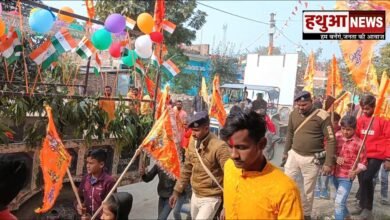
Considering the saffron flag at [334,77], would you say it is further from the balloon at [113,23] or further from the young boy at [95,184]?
the young boy at [95,184]

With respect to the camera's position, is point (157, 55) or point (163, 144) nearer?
point (163, 144)

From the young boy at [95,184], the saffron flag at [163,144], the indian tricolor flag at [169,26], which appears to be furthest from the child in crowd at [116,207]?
the indian tricolor flag at [169,26]

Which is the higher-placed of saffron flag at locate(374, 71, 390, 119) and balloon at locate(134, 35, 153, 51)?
balloon at locate(134, 35, 153, 51)

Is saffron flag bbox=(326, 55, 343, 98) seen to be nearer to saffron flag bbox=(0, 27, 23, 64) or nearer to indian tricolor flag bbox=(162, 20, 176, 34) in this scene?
indian tricolor flag bbox=(162, 20, 176, 34)

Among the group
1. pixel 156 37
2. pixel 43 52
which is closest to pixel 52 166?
pixel 43 52

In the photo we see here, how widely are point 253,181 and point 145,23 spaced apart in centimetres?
419

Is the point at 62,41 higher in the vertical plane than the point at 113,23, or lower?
lower

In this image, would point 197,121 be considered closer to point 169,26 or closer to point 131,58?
point 169,26

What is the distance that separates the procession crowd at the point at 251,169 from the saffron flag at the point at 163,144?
0.18 metres

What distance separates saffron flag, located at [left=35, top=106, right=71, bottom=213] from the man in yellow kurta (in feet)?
5.31

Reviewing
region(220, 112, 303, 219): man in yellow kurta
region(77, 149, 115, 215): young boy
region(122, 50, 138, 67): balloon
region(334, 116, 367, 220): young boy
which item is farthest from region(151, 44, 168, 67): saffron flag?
region(220, 112, 303, 219): man in yellow kurta

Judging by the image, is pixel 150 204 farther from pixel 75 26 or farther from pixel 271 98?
pixel 271 98

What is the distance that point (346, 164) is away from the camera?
4.71 metres

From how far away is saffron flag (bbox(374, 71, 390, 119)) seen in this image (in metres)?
5.02
